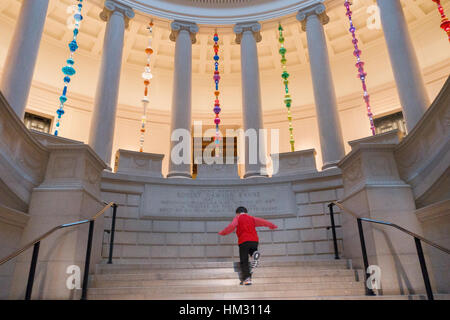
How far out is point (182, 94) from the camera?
1184 centimetres

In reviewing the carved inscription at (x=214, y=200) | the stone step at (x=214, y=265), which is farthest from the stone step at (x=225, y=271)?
the carved inscription at (x=214, y=200)

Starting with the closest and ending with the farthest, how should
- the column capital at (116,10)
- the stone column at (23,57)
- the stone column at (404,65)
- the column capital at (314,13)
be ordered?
the stone column at (23,57) → the stone column at (404,65) → the column capital at (116,10) → the column capital at (314,13)

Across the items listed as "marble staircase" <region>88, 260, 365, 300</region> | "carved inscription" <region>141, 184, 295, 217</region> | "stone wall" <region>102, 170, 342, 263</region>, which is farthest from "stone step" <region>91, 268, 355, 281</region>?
"carved inscription" <region>141, 184, 295, 217</region>

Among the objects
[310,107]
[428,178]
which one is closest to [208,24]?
[310,107]

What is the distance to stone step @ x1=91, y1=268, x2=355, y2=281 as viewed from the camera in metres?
5.76

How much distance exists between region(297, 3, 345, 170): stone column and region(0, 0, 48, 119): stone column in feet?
29.5

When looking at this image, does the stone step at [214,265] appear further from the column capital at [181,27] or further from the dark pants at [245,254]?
the column capital at [181,27]

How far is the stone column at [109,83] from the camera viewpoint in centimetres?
1034

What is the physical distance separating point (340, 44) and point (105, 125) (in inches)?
513

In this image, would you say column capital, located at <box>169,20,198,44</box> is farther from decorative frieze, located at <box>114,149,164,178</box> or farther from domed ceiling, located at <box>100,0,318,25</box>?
decorative frieze, located at <box>114,149,164,178</box>

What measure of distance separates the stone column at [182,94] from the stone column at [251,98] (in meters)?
1.92

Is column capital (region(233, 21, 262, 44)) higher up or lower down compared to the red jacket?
higher up
